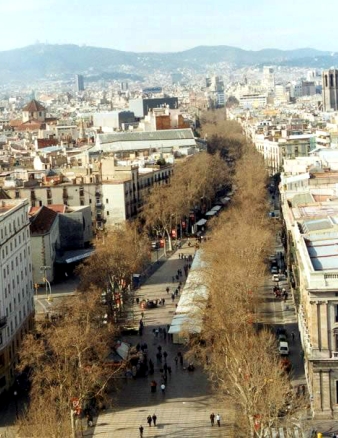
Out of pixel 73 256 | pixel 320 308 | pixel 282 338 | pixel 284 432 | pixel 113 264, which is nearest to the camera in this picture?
pixel 284 432

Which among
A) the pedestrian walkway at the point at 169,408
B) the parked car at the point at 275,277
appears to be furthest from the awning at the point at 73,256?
the pedestrian walkway at the point at 169,408

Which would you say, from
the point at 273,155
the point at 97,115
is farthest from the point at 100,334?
the point at 97,115

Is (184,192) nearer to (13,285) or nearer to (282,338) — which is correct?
(282,338)

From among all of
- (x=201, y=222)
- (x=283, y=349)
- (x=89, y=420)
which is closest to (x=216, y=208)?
(x=201, y=222)

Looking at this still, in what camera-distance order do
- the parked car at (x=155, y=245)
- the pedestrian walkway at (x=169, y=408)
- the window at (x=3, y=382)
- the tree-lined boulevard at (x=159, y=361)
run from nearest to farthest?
the tree-lined boulevard at (x=159, y=361) < the pedestrian walkway at (x=169, y=408) < the window at (x=3, y=382) < the parked car at (x=155, y=245)

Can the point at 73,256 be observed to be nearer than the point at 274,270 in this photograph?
No

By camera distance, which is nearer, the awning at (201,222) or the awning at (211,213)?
the awning at (201,222)

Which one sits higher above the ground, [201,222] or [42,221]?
[42,221]

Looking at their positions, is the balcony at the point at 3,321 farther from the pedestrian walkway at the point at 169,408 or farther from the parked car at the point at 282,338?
the parked car at the point at 282,338
